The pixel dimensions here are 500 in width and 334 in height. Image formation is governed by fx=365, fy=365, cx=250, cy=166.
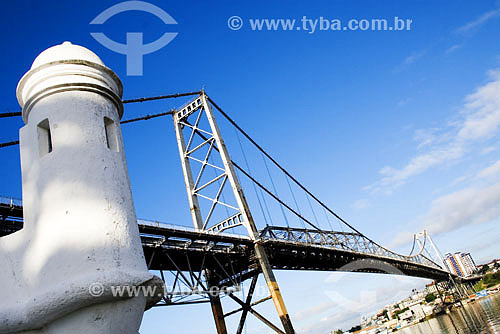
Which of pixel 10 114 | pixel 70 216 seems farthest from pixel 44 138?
pixel 10 114

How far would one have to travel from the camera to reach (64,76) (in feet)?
13.7

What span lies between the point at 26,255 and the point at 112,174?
3.62ft

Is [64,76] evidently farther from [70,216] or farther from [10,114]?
[10,114]

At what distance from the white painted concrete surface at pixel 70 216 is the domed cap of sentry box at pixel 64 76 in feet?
0.04

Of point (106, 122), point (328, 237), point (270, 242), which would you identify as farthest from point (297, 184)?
point (106, 122)

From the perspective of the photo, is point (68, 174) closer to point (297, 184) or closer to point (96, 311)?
point (96, 311)

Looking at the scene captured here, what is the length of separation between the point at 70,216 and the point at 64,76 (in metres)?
1.72

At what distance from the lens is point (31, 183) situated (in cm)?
386

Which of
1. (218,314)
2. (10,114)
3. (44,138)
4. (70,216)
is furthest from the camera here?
(218,314)

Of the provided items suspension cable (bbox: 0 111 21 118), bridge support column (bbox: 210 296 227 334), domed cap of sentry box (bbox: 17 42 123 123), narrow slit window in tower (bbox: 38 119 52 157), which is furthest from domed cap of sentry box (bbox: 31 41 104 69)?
bridge support column (bbox: 210 296 227 334)

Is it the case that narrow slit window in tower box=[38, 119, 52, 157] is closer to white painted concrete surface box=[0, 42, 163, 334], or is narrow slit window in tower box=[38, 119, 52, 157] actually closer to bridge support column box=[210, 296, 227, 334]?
white painted concrete surface box=[0, 42, 163, 334]

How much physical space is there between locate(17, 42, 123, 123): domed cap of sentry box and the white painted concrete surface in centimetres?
1

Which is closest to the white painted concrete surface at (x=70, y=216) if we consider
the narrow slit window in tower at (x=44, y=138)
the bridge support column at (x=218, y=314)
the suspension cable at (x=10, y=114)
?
the narrow slit window in tower at (x=44, y=138)

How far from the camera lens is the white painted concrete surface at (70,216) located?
3.20 meters
